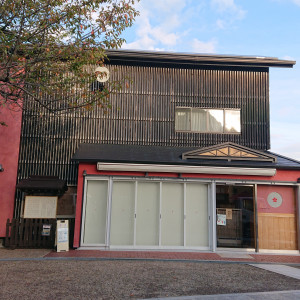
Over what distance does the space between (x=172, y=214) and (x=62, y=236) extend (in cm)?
378

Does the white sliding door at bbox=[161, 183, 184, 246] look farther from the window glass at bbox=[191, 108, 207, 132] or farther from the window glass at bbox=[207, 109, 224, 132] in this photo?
the window glass at bbox=[207, 109, 224, 132]

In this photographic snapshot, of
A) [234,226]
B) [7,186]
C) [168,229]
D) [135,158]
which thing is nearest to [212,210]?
[234,226]

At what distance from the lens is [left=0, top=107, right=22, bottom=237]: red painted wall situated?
467 inches

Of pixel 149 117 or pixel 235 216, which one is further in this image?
pixel 149 117

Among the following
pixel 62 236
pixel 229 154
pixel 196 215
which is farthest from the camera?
pixel 229 154

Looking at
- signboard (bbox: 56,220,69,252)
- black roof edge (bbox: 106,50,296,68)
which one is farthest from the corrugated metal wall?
signboard (bbox: 56,220,69,252)

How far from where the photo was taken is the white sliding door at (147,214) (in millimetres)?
10367

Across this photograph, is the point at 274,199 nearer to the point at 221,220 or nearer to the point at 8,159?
the point at 221,220

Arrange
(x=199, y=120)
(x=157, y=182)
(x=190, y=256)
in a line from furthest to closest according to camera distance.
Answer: (x=199, y=120)
(x=157, y=182)
(x=190, y=256)

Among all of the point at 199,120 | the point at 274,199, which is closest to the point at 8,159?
the point at 199,120

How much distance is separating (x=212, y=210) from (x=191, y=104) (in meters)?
5.18

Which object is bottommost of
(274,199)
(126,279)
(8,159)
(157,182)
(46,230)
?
(126,279)

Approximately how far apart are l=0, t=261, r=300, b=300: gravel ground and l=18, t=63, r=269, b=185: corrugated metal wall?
529cm

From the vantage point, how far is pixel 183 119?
44.4ft
